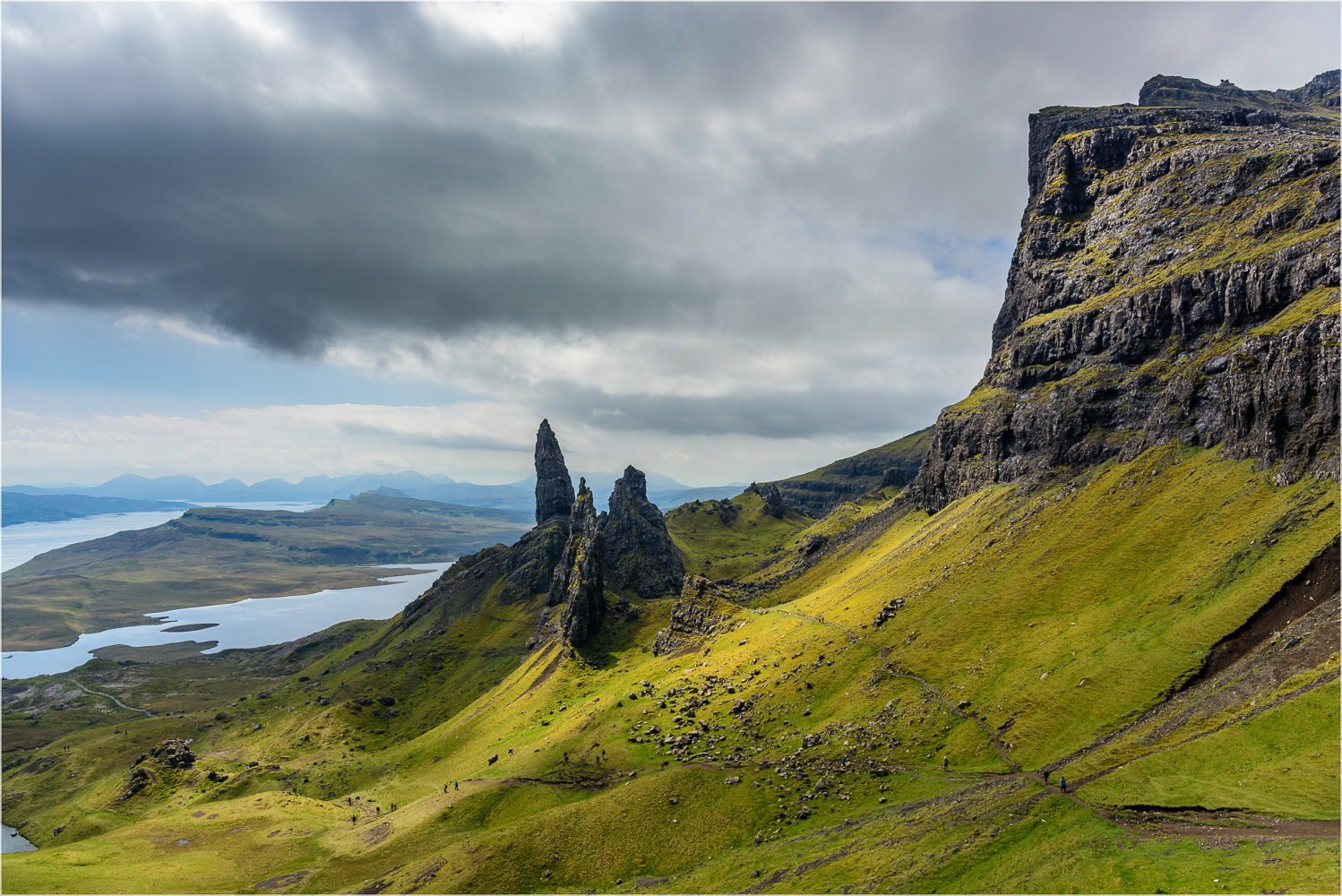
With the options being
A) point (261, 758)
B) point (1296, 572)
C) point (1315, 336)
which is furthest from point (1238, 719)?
point (261, 758)

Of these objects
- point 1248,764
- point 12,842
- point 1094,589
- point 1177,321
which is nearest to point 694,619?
point 1094,589

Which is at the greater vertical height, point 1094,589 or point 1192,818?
point 1094,589

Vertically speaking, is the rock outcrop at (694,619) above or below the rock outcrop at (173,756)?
above

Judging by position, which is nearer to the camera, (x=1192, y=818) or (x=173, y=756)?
(x=1192, y=818)

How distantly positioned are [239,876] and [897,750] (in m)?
106

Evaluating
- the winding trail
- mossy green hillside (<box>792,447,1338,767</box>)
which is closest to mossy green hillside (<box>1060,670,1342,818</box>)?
the winding trail

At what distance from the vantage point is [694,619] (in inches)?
6225

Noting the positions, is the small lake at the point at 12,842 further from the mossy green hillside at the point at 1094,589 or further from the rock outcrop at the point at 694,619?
the mossy green hillside at the point at 1094,589

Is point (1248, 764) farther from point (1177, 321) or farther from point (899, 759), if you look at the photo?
point (1177, 321)

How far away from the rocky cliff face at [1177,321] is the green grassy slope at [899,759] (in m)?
11.0

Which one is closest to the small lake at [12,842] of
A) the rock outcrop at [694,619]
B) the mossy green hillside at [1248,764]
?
the rock outcrop at [694,619]

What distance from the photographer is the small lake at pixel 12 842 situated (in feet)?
449

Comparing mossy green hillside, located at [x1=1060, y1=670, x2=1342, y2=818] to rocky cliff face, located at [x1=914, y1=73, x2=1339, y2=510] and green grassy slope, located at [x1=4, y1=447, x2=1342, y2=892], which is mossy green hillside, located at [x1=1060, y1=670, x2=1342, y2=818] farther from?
rocky cliff face, located at [x1=914, y1=73, x2=1339, y2=510]

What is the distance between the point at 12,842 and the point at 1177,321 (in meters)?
313
